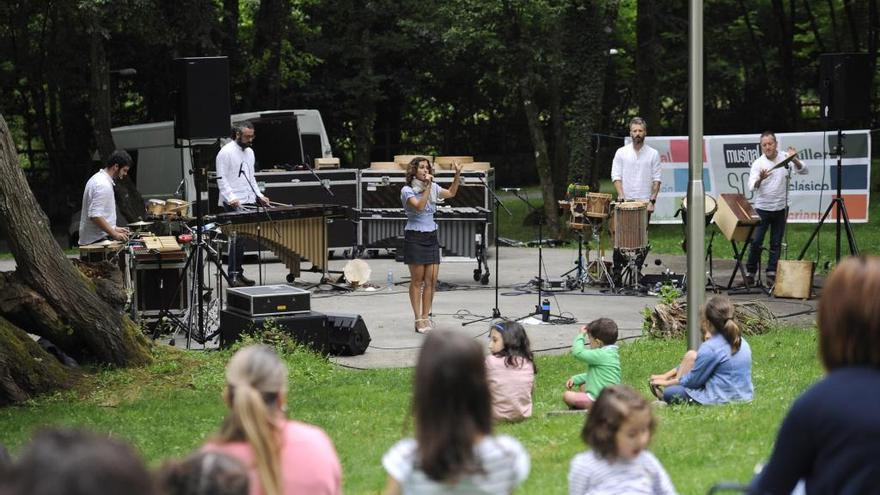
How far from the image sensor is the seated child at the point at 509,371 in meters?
8.98

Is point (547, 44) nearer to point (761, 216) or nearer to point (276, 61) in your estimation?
point (276, 61)

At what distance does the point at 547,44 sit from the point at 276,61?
8.00 metres

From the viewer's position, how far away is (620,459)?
5.12 meters

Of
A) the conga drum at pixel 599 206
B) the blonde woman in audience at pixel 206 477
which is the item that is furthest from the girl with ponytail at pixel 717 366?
the conga drum at pixel 599 206

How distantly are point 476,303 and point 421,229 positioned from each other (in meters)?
2.69

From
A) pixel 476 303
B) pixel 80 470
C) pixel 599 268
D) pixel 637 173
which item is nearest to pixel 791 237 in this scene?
pixel 599 268

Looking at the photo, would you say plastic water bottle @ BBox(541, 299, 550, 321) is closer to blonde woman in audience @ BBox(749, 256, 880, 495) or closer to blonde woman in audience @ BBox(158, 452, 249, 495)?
blonde woman in audience @ BBox(749, 256, 880, 495)

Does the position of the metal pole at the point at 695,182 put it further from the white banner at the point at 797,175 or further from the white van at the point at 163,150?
the white van at the point at 163,150

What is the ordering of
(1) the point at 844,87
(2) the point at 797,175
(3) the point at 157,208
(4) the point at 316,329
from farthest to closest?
(2) the point at 797,175 < (1) the point at 844,87 < (3) the point at 157,208 < (4) the point at 316,329

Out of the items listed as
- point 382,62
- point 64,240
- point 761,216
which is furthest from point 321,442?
point 382,62

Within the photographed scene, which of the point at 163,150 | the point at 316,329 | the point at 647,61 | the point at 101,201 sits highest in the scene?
the point at 647,61

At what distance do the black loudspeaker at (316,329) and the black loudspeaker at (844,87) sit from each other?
6894 mm

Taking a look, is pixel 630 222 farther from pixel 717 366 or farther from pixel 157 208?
pixel 717 366

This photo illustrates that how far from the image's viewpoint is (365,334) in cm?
1277
